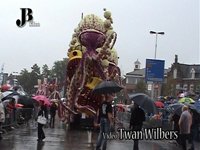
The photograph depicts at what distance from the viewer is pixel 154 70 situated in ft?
99.0

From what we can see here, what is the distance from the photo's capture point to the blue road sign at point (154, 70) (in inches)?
1182

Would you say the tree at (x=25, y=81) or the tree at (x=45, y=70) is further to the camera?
the tree at (x=45, y=70)

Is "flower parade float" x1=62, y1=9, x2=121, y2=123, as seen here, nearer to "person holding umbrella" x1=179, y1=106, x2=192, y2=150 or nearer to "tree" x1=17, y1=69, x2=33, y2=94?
"person holding umbrella" x1=179, y1=106, x2=192, y2=150

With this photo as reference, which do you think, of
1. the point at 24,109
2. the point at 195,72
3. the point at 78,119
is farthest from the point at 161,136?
the point at 195,72

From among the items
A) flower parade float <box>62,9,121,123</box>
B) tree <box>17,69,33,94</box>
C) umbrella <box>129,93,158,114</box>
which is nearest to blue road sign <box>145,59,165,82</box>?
flower parade float <box>62,9,121,123</box>

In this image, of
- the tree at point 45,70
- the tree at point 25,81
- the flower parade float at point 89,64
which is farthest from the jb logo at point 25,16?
the tree at point 45,70

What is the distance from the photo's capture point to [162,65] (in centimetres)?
3028

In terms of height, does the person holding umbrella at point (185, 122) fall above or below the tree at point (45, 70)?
below

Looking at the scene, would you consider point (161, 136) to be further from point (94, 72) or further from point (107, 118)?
point (94, 72)

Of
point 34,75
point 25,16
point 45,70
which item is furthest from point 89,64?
point 45,70

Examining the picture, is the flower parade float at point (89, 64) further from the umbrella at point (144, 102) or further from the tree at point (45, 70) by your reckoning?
the tree at point (45, 70)

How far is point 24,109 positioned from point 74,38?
5.37m

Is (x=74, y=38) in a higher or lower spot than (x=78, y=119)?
higher

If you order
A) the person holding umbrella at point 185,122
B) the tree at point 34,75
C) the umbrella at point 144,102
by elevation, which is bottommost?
the person holding umbrella at point 185,122
